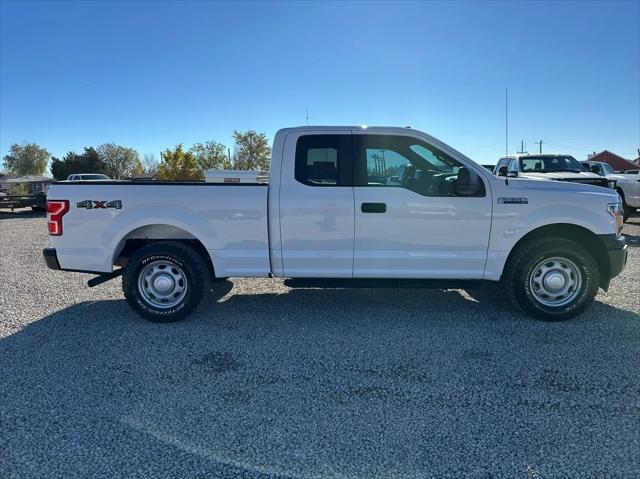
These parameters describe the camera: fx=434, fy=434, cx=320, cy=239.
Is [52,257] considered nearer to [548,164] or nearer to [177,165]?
[548,164]

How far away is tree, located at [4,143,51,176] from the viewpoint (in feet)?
236

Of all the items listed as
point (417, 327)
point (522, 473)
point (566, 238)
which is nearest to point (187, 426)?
point (522, 473)

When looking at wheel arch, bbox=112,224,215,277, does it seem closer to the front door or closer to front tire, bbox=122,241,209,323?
front tire, bbox=122,241,209,323

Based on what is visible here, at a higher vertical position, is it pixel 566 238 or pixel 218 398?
pixel 566 238

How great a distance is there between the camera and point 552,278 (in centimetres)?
466

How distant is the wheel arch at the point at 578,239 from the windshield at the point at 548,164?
750 cm

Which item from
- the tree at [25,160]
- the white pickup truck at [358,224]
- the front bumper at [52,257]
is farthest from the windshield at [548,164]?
the tree at [25,160]

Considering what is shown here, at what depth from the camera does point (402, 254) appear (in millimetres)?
4598

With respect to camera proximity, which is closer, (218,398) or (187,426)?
(187,426)

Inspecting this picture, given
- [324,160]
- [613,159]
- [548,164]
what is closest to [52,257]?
[324,160]

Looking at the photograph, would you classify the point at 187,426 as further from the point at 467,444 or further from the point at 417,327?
the point at 417,327

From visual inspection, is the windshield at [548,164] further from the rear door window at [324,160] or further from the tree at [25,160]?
the tree at [25,160]

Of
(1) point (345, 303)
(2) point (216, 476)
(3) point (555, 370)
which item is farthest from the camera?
(1) point (345, 303)

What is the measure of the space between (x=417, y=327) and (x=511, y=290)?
1107 millimetres
